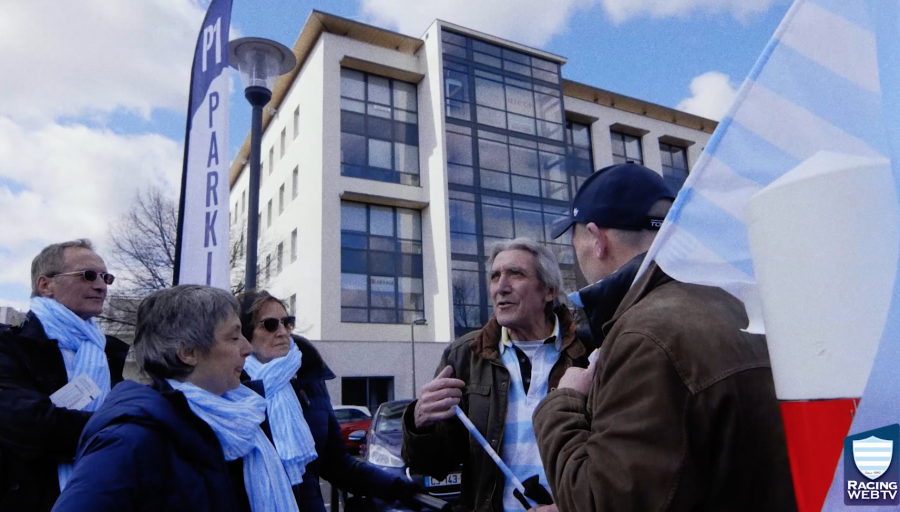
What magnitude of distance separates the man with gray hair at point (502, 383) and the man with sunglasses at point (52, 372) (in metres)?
1.44

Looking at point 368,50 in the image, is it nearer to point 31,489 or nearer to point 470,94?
point 470,94

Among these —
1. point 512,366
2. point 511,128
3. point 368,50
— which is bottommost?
point 512,366

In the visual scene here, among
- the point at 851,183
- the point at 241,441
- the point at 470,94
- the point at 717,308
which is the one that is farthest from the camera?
the point at 470,94

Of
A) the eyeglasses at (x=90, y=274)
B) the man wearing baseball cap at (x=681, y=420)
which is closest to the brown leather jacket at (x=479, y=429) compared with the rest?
the man wearing baseball cap at (x=681, y=420)

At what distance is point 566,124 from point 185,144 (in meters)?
27.2

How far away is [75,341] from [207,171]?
71.2 inches

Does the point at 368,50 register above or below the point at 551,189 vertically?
above

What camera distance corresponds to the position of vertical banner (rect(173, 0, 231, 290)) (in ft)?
13.8

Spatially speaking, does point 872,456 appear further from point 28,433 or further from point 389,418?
point 389,418

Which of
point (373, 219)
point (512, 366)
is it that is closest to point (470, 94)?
point (373, 219)

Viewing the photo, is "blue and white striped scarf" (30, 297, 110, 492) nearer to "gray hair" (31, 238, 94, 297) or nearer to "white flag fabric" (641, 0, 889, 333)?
"gray hair" (31, 238, 94, 297)

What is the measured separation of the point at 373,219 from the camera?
2450 cm

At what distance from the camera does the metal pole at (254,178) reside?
18.2 feet

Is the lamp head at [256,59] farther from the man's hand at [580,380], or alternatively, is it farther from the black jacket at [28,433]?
the man's hand at [580,380]
